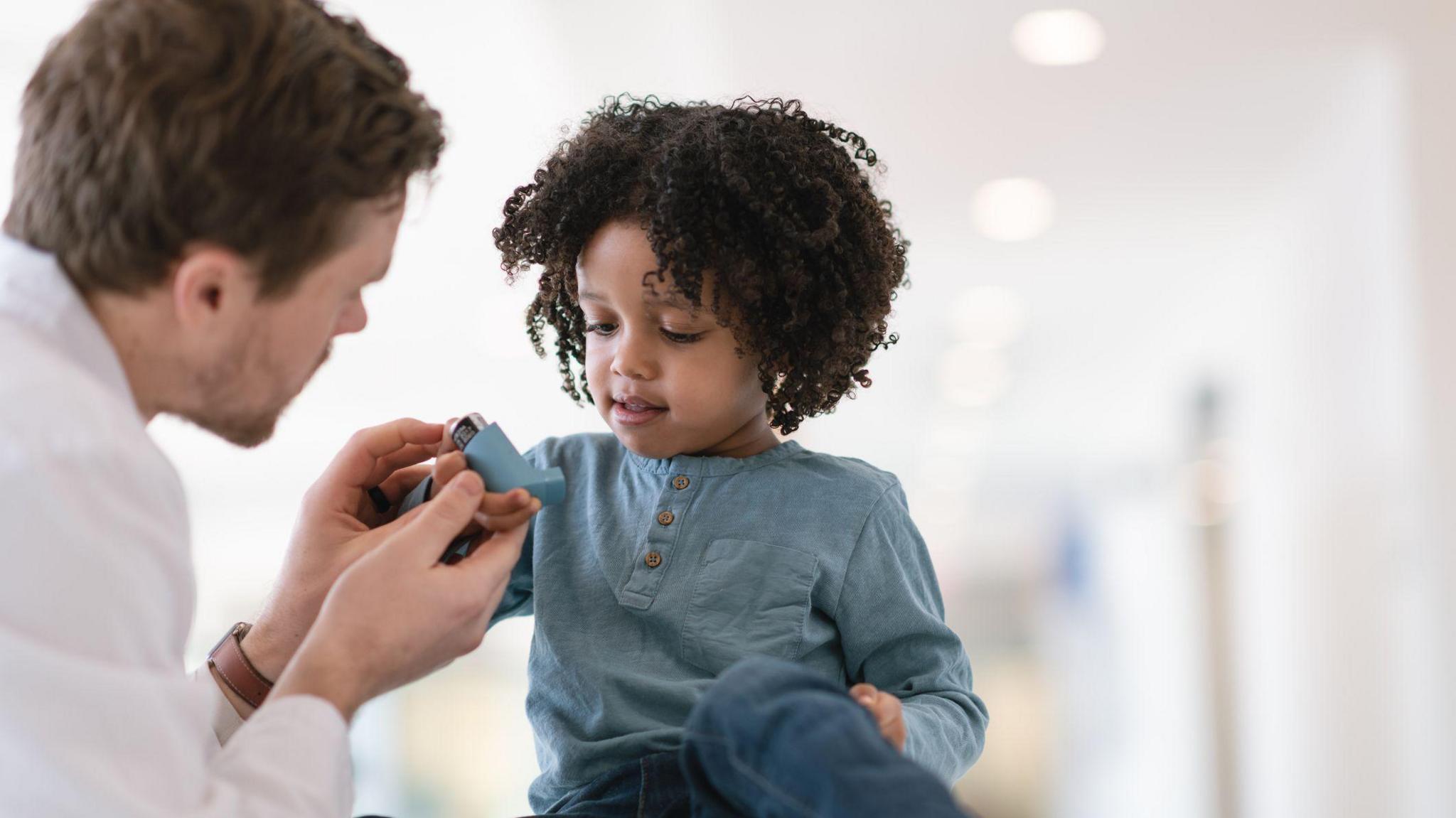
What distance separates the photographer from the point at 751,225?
1.03 m

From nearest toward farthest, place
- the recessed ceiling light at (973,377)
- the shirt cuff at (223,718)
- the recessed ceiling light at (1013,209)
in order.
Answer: the shirt cuff at (223,718) → the recessed ceiling light at (1013,209) → the recessed ceiling light at (973,377)

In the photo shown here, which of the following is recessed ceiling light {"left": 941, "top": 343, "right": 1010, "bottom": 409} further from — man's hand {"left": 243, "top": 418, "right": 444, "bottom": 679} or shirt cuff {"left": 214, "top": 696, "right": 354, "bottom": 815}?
shirt cuff {"left": 214, "top": 696, "right": 354, "bottom": 815}

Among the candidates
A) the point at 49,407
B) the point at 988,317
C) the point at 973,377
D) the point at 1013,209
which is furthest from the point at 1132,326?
the point at 49,407

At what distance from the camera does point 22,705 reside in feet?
2.12

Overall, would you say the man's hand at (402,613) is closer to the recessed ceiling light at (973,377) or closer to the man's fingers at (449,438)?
the man's fingers at (449,438)

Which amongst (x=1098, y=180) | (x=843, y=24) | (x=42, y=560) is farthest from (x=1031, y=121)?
(x=42, y=560)

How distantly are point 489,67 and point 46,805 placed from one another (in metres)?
2.56

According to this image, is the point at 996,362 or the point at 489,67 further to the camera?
the point at 996,362

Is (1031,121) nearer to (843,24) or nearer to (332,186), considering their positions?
(843,24)

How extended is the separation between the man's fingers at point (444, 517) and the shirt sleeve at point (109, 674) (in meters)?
0.13

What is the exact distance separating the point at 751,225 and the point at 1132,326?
4.98 metres

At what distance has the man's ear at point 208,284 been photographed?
0.75 meters

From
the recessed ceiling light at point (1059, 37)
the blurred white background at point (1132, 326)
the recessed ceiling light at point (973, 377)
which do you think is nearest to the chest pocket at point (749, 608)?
the blurred white background at point (1132, 326)

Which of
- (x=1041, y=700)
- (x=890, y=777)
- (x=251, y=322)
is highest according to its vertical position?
(x=251, y=322)
